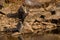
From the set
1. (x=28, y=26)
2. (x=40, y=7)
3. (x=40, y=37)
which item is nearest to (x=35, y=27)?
(x=28, y=26)

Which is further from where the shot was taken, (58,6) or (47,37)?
(58,6)

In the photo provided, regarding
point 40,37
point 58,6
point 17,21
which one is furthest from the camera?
point 58,6

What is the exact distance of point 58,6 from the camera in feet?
32.1

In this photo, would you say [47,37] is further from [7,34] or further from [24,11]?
[24,11]

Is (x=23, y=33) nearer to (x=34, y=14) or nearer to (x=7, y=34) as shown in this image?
(x=7, y=34)

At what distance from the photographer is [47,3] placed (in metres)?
10.2

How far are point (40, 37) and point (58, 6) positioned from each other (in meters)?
2.65

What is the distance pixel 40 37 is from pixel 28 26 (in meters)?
0.77

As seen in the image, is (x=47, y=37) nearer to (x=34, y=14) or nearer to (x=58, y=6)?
(x=34, y=14)

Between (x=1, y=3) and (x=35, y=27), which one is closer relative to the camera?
(x=35, y=27)

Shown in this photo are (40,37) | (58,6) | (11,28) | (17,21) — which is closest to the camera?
(40,37)

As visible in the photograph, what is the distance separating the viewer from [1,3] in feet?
33.1

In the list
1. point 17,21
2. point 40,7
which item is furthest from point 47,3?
point 17,21

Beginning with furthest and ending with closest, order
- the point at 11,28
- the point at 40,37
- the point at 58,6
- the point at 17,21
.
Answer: the point at 58,6
the point at 17,21
the point at 11,28
the point at 40,37
